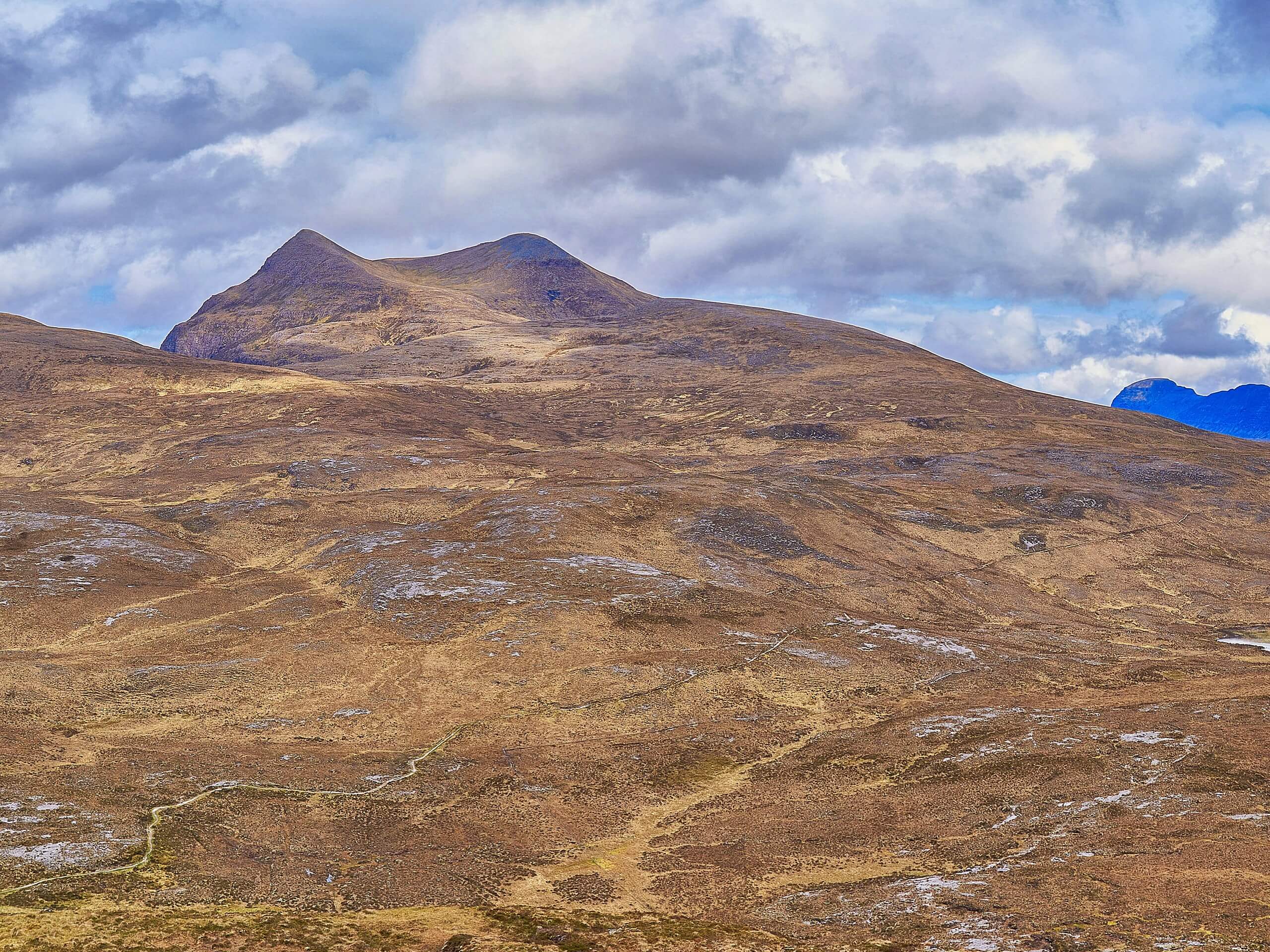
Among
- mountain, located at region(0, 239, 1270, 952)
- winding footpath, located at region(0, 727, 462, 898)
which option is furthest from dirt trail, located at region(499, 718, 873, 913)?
winding footpath, located at region(0, 727, 462, 898)

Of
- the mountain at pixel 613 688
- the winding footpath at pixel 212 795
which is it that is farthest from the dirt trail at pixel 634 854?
the winding footpath at pixel 212 795

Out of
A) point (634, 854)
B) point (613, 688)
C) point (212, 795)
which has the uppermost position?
point (613, 688)

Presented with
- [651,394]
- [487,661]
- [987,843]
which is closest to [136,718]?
[487,661]

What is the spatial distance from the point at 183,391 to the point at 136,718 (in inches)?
4033

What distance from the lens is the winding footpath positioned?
90.8 feet

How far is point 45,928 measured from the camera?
2409 centimetres

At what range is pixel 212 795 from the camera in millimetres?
36594

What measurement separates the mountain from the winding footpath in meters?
0.21

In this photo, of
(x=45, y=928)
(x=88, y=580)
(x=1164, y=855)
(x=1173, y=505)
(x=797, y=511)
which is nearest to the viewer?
(x=45, y=928)

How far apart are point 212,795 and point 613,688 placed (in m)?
22.8

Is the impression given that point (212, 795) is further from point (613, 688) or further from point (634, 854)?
point (613, 688)

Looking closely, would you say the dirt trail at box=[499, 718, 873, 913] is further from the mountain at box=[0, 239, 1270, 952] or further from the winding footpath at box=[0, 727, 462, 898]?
the winding footpath at box=[0, 727, 462, 898]

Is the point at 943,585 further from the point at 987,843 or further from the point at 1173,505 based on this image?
the point at 987,843

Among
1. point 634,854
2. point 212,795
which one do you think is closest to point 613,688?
point 634,854
